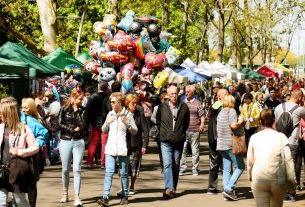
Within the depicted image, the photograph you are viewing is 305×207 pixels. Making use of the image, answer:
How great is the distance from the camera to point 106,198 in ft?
37.3

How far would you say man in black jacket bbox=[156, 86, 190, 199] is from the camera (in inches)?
494

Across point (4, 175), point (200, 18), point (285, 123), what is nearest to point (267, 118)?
point (4, 175)

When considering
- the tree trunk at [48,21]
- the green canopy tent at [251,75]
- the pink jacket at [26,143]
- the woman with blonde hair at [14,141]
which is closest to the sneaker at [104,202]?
the woman with blonde hair at [14,141]

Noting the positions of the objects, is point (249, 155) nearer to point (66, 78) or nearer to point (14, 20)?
point (66, 78)

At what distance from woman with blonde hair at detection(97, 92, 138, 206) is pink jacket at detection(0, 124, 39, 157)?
3078mm

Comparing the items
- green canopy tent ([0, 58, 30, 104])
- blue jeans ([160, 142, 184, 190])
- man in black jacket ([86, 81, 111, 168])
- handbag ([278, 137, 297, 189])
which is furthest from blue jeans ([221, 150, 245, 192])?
green canopy tent ([0, 58, 30, 104])

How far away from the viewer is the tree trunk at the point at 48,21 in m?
26.3

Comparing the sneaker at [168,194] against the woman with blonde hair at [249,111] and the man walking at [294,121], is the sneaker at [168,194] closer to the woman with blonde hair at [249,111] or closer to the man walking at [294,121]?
the man walking at [294,121]

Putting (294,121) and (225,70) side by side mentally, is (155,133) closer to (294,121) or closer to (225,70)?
(294,121)

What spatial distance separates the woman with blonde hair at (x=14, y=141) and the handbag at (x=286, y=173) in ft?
8.78

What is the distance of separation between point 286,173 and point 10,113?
3.05m

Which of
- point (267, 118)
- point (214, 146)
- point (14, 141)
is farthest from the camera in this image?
point (214, 146)

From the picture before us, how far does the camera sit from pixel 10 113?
8.17m

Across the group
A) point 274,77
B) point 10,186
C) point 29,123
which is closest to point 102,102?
point 29,123
